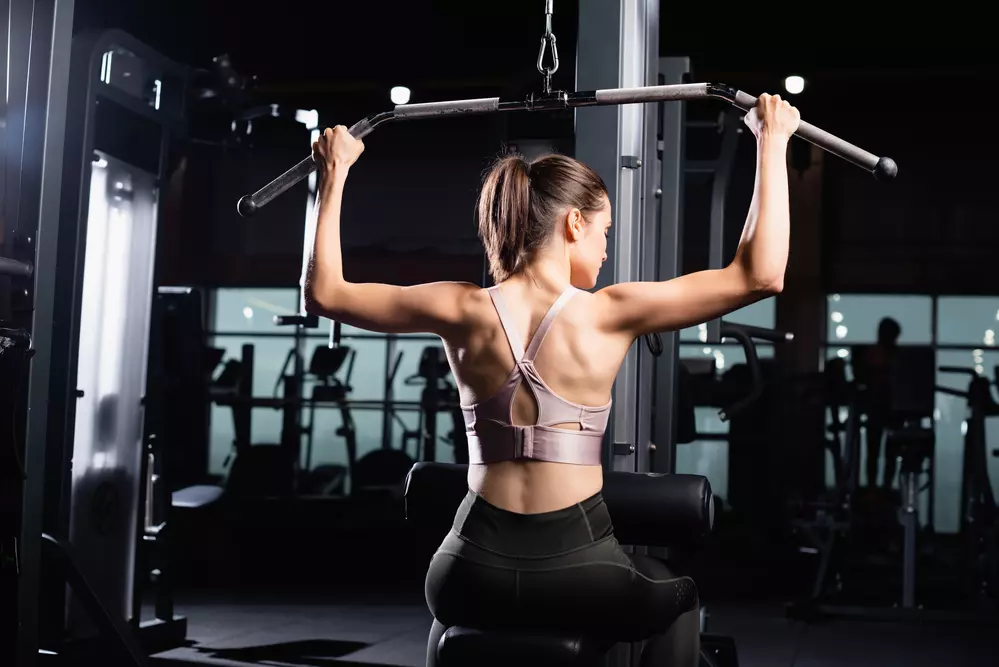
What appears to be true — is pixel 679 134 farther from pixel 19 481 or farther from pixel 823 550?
pixel 823 550

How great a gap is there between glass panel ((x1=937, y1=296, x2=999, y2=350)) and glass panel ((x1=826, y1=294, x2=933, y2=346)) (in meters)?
0.19

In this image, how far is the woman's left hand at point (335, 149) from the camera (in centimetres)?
191

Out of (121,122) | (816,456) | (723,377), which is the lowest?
(816,456)

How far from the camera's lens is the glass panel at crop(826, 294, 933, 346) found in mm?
10641

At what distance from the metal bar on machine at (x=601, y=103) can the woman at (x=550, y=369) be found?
7 cm

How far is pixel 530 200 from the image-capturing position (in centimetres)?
176

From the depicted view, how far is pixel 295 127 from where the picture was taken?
1079 centimetres

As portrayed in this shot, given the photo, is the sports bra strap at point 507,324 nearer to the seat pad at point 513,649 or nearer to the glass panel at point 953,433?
the seat pad at point 513,649

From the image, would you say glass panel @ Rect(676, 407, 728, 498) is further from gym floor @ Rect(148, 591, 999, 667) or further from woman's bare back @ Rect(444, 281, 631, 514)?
woman's bare back @ Rect(444, 281, 631, 514)

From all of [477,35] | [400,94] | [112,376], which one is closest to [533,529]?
[112,376]

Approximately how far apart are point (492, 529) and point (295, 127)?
31.6 ft

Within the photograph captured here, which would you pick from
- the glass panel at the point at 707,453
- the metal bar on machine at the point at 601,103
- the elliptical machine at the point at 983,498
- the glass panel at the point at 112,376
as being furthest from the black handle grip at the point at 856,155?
the glass panel at the point at 707,453

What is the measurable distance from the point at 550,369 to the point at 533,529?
0.82 ft

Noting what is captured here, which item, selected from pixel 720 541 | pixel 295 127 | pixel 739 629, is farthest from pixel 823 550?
pixel 295 127
